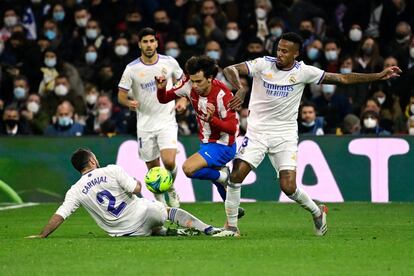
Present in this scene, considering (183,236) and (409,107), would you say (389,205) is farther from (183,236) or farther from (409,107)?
(183,236)

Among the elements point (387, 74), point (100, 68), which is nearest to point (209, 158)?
point (387, 74)

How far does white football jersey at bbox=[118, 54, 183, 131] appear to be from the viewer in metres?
17.3

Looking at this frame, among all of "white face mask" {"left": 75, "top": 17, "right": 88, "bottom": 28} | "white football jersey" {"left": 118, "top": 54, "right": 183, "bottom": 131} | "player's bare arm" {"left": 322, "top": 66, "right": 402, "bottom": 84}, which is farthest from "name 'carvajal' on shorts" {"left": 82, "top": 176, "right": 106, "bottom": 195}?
"white face mask" {"left": 75, "top": 17, "right": 88, "bottom": 28}

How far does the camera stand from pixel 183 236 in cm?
1407

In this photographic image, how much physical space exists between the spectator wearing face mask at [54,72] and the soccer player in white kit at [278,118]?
976 cm

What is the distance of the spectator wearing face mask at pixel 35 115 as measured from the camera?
22562 mm

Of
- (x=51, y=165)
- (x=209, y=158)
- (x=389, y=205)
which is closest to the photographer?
(x=209, y=158)

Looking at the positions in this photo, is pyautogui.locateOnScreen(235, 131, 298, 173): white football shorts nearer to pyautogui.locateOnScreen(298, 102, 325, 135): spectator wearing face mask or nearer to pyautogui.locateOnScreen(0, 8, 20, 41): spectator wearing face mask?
pyautogui.locateOnScreen(298, 102, 325, 135): spectator wearing face mask

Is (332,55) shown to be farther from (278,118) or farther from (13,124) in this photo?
(278,118)

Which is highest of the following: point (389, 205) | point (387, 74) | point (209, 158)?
point (387, 74)

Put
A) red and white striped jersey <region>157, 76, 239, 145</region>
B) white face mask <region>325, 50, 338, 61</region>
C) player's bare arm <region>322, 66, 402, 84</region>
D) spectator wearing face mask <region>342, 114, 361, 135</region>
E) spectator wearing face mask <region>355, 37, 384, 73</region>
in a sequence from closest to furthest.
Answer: player's bare arm <region>322, 66, 402, 84</region> < red and white striped jersey <region>157, 76, 239, 145</region> < spectator wearing face mask <region>342, 114, 361, 135</region> < spectator wearing face mask <region>355, 37, 384, 73</region> < white face mask <region>325, 50, 338, 61</region>

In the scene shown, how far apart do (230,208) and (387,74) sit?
220cm

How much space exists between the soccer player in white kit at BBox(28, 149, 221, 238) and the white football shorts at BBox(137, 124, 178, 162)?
3.68m

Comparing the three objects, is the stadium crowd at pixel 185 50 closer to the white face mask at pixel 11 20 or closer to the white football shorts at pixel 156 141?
the white face mask at pixel 11 20
